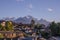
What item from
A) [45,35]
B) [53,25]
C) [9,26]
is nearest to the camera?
[9,26]

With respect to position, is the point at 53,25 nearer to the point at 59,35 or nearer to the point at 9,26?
the point at 59,35

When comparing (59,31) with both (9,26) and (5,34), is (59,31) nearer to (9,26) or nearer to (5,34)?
Answer: (9,26)

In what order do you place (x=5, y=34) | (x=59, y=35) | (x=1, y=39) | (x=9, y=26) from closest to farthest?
(x=1, y=39) < (x=5, y=34) < (x=9, y=26) < (x=59, y=35)

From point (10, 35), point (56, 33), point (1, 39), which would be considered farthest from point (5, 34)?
point (56, 33)

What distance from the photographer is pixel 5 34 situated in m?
12.1

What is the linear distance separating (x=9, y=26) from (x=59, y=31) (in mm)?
7726

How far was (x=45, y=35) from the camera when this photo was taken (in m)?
18.4

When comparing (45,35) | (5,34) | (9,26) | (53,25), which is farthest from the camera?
(53,25)

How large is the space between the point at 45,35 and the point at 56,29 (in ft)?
9.34

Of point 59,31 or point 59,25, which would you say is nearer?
point 59,31

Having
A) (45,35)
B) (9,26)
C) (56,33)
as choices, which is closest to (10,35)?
(9,26)

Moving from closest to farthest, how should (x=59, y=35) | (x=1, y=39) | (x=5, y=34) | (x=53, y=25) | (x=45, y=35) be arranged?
(x=1, y=39), (x=5, y=34), (x=45, y=35), (x=59, y=35), (x=53, y=25)

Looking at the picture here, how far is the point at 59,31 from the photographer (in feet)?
66.8

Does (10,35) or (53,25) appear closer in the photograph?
(10,35)
